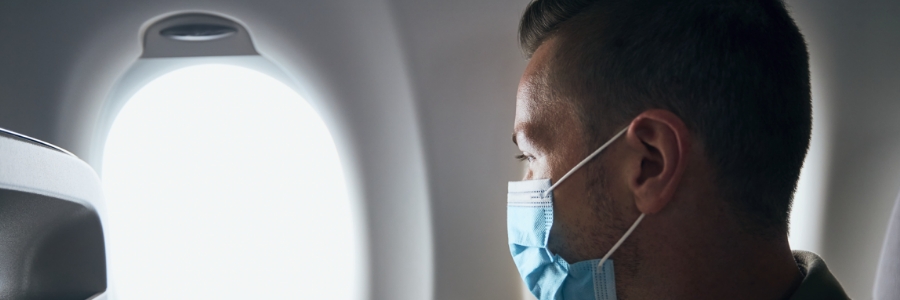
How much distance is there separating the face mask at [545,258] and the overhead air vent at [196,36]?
41.9 inches

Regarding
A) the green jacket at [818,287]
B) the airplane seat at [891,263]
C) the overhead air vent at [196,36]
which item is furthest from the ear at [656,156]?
Answer: the overhead air vent at [196,36]

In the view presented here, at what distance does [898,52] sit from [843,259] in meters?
0.49

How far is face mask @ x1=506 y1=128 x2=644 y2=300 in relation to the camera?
4.01 feet

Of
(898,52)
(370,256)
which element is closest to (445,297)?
(370,256)

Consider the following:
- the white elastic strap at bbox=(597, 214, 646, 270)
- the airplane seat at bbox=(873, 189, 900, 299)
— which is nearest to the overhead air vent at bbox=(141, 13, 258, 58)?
the white elastic strap at bbox=(597, 214, 646, 270)

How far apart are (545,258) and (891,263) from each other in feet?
2.30

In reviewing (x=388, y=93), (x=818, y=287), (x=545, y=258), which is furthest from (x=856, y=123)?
(x=388, y=93)

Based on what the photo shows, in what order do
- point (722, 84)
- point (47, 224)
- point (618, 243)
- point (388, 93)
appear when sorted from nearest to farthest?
point (722, 84), point (618, 243), point (47, 224), point (388, 93)

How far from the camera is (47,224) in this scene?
1287 mm

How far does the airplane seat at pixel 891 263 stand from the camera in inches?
44.3

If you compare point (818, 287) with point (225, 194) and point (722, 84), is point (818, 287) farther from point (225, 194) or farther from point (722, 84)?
point (225, 194)

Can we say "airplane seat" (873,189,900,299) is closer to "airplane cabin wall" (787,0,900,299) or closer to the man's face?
"airplane cabin wall" (787,0,900,299)

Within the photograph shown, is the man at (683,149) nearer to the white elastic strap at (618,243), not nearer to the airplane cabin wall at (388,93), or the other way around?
the white elastic strap at (618,243)

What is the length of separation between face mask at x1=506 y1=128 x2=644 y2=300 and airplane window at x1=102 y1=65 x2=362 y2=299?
0.74m
